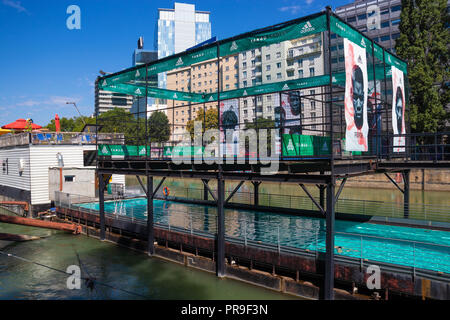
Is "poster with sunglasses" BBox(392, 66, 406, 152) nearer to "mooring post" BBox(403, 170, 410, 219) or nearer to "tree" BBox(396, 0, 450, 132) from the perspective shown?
"mooring post" BBox(403, 170, 410, 219)

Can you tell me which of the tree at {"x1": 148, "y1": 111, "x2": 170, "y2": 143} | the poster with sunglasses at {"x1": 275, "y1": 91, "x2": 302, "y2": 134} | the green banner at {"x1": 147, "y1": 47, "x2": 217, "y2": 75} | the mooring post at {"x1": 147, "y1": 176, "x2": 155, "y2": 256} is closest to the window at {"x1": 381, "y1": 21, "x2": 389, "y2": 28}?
the tree at {"x1": 148, "y1": 111, "x2": 170, "y2": 143}

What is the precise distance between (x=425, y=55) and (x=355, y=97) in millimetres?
31208

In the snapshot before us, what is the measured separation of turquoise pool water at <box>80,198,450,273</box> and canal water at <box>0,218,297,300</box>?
2.03 metres

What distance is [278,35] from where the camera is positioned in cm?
1178

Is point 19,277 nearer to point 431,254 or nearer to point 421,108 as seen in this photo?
point 431,254

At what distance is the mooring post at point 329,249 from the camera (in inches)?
395

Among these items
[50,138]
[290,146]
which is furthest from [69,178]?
[290,146]

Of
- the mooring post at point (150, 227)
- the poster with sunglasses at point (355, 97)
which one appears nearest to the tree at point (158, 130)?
the mooring post at point (150, 227)

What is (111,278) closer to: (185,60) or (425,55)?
(185,60)

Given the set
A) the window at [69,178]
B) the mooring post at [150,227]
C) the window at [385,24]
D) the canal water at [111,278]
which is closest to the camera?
the canal water at [111,278]

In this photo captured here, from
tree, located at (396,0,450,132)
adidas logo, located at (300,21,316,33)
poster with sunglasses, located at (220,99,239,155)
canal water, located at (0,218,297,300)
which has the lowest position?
canal water, located at (0,218,297,300)

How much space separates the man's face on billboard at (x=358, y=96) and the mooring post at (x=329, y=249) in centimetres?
320

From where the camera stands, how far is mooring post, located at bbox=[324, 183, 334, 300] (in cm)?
1003

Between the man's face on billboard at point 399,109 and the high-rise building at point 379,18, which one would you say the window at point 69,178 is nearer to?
the man's face on billboard at point 399,109
